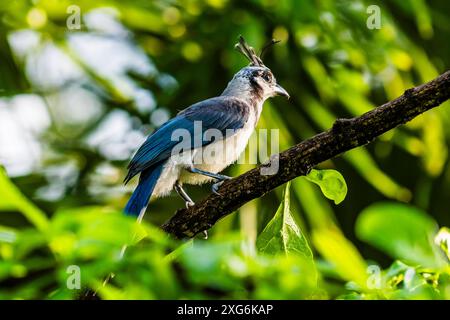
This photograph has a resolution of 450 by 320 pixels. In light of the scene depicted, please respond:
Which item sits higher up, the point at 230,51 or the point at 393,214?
the point at 230,51

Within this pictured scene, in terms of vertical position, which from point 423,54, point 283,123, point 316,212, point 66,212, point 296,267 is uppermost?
point 423,54

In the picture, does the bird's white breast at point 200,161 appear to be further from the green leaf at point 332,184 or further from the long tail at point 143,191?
the green leaf at point 332,184

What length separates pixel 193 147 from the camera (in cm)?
370

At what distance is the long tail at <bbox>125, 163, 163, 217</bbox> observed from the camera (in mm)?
3283

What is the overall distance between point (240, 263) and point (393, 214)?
308mm

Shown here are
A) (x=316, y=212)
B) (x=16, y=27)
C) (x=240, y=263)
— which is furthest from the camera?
(x=16, y=27)

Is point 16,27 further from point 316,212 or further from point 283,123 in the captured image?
point 316,212

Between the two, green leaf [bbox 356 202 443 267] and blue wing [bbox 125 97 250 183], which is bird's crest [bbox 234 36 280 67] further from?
green leaf [bbox 356 202 443 267]

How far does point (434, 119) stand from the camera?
20.3ft

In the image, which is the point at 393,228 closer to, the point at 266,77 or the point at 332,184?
the point at 332,184

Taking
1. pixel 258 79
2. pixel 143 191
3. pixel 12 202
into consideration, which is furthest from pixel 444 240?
pixel 258 79

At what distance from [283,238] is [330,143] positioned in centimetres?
33
